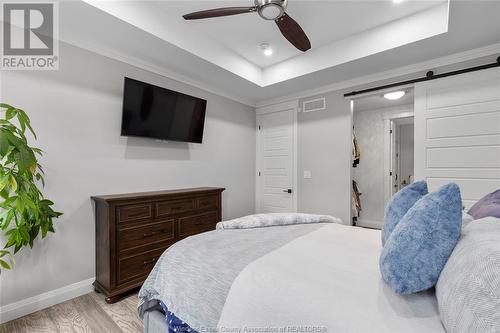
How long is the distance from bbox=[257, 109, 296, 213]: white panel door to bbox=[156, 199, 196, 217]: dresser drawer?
1.65m

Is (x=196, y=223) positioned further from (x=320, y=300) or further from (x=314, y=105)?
(x=314, y=105)

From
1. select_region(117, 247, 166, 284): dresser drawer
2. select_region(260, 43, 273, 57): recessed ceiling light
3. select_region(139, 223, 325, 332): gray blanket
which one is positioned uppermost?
select_region(260, 43, 273, 57): recessed ceiling light

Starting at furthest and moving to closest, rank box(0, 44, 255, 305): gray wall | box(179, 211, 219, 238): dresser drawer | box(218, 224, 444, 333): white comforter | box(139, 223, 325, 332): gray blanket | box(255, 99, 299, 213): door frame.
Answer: box(255, 99, 299, 213): door frame → box(179, 211, 219, 238): dresser drawer → box(0, 44, 255, 305): gray wall → box(139, 223, 325, 332): gray blanket → box(218, 224, 444, 333): white comforter

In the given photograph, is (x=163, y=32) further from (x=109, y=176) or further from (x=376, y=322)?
(x=376, y=322)

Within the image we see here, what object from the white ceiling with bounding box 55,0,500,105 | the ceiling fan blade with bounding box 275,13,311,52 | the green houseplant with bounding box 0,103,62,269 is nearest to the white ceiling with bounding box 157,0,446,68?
the white ceiling with bounding box 55,0,500,105

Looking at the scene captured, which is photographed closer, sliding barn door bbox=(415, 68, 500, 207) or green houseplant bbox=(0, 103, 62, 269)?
green houseplant bbox=(0, 103, 62, 269)

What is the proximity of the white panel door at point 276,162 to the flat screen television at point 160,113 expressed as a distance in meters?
1.32

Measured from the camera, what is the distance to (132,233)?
2.27m

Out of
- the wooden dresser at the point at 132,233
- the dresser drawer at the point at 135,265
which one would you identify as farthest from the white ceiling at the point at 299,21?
the dresser drawer at the point at 135,265

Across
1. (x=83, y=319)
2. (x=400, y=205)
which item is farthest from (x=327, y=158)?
(x=83, y=319)

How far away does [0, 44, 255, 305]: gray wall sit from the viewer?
2.03 meters

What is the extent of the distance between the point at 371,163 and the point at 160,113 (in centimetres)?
402

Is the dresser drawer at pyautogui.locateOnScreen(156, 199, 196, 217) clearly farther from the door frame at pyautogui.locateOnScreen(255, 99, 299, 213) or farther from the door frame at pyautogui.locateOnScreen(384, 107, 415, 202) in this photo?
the door frame at pyautogui.locateOnScreen(384, 107, 415, 202)

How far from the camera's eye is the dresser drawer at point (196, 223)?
2.71m
